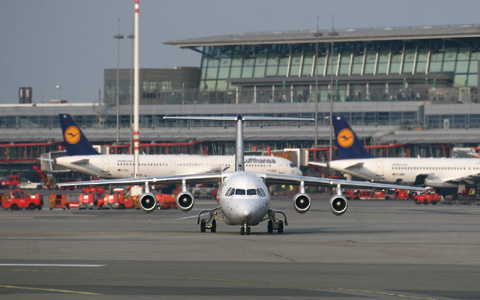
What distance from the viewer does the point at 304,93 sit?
479 ft

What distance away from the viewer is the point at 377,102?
139750mm

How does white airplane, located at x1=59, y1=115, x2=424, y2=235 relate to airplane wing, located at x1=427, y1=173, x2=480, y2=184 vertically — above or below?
above

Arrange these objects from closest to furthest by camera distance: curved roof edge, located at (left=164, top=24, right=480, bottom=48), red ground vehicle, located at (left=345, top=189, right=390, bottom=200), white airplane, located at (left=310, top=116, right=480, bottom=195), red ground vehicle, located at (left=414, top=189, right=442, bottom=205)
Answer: red ground vehicle, located at (left=414, top=189, right=442, bottom=205) < white airplane, located at (left=310, top=116, right=480, bottom=195) < red ground vehicle, located at (left=345, top=189, right=390, bottom=200) < curved roof edge, located at (left=164, top=24, right=480, bottom=48)

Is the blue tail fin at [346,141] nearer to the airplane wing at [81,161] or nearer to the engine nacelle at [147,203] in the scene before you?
the airplane wing at [81,161]

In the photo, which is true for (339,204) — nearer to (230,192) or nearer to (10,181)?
(230,192)

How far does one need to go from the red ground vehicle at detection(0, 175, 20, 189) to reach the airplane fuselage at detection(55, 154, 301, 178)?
32458 mm

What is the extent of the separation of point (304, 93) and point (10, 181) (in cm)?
4995

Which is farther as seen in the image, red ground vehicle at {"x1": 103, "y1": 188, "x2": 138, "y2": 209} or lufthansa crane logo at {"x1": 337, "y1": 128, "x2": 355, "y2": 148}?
lufthansa crane logo at {"x1": 337, "y1": 128, "x2": 355, "y2": 148}

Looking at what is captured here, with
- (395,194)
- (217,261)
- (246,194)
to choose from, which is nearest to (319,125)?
(395,194)

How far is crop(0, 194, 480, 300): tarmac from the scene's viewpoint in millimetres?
23719

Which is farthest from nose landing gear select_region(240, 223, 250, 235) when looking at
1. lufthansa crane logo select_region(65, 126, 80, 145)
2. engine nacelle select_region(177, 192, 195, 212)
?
lufthansa crane logo select_region(65, 126, 80, 145)

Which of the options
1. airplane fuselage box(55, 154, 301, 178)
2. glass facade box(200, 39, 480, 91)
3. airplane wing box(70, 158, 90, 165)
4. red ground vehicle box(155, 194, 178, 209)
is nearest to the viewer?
red ground vehicle box(155, 194, 178, 209)

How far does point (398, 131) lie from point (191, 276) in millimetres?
109826

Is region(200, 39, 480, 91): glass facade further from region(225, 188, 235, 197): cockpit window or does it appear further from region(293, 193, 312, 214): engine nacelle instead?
region(225, 188, 235, 197): cockpit window
